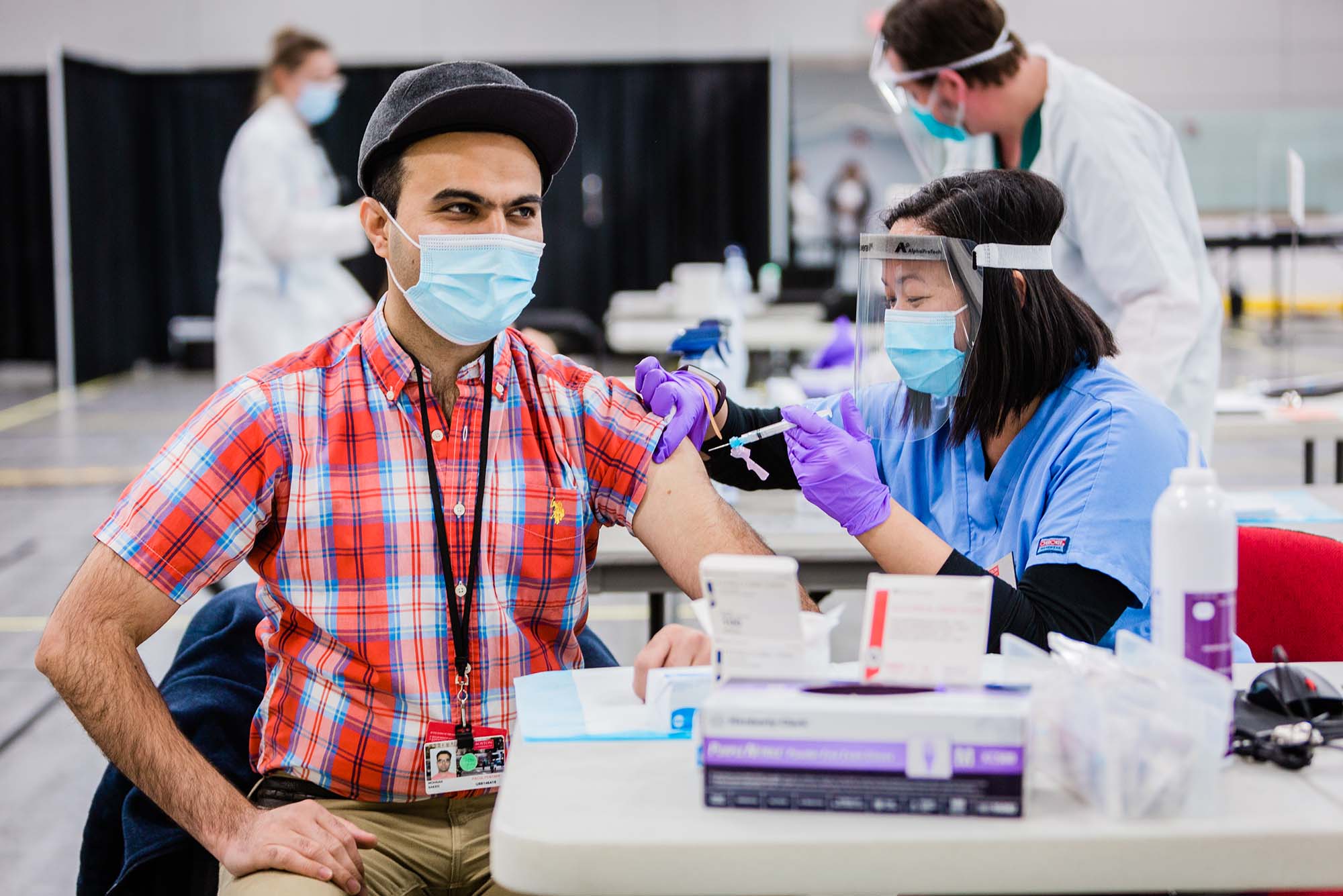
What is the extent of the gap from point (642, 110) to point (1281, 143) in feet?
17.8

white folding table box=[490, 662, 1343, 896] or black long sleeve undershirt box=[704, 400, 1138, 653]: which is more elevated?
black long sleeve undershirt box=[704, 400, 1138, 653]

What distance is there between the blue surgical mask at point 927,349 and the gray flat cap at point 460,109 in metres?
0.51

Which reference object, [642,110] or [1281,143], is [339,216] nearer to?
[642,110]

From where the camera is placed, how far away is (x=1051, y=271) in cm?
178

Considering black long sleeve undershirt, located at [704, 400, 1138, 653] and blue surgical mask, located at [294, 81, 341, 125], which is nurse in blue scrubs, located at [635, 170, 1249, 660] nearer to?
black long sleeve undershirt, located at [704, 400, 1138, 653]

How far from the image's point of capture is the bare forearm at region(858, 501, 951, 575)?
1646mm

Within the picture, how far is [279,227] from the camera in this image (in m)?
4.53

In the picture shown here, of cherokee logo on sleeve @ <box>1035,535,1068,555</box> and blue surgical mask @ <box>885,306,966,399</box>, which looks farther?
blue surgical mask @ <box>885,306,966,399</box>

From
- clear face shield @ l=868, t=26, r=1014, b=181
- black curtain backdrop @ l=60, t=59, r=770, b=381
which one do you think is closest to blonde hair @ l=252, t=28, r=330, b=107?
clear face shield @ l=868, t=26, r=1014, b=181

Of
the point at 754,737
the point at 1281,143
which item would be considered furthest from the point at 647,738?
the point at 1281,143

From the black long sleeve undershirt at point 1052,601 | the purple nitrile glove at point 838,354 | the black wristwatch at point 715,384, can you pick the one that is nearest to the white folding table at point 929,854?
the black long sleeve undershirt at point 1052,601

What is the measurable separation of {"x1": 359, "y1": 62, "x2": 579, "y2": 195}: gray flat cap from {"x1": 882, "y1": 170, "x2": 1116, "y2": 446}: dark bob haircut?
52 cm

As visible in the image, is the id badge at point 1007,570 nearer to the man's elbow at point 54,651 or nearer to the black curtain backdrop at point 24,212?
the man's elbow at point 54,651

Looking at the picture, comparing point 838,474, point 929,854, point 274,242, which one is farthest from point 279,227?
point 929,854
